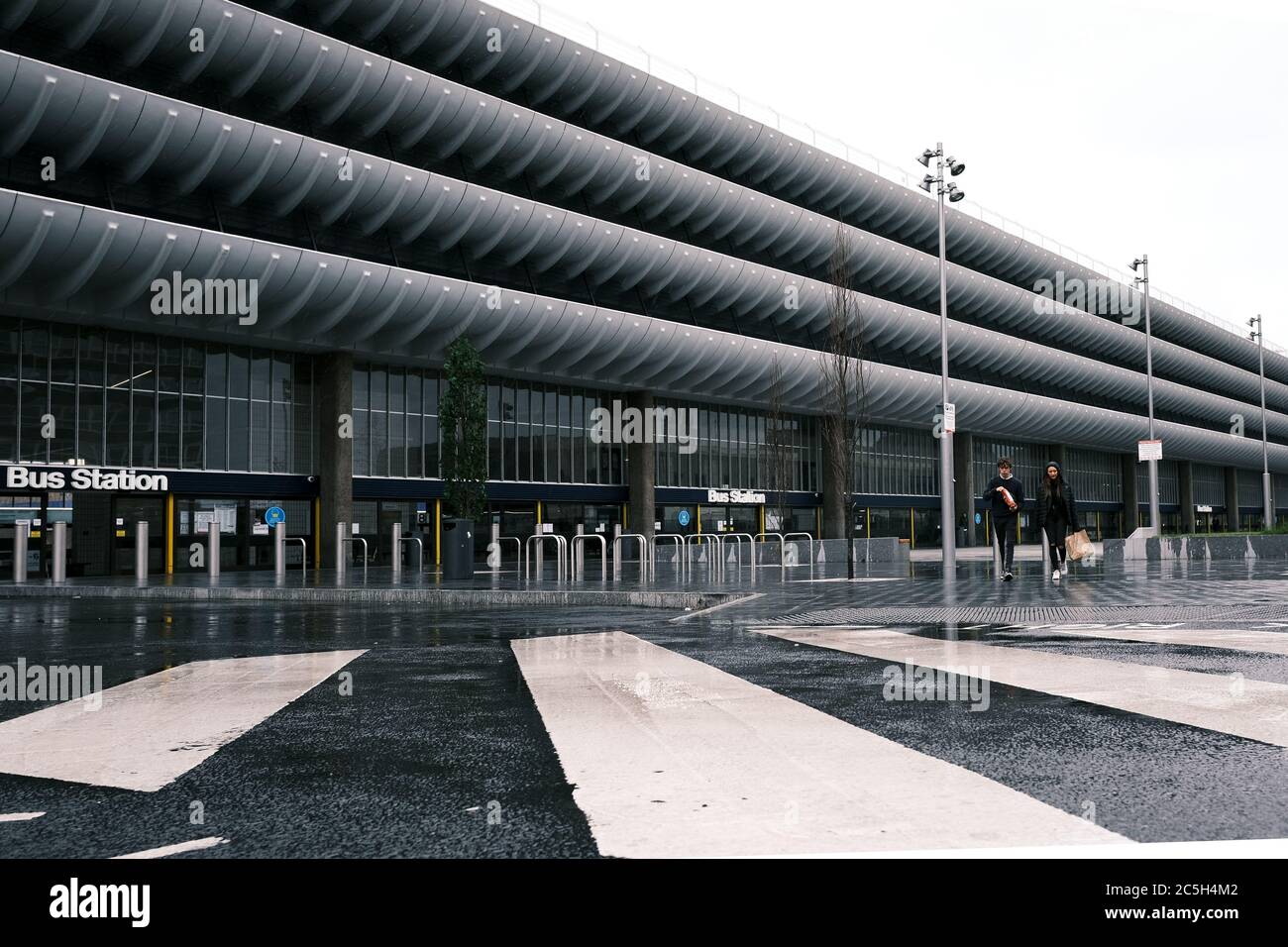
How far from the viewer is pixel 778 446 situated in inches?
1736

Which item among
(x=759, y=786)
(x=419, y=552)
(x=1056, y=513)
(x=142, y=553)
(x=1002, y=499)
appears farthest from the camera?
(x=419, y=552)

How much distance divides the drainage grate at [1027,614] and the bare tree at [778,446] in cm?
2559

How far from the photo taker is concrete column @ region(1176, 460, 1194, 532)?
77.4m

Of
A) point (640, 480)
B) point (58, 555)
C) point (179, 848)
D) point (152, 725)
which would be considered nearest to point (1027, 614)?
point (152, 725)

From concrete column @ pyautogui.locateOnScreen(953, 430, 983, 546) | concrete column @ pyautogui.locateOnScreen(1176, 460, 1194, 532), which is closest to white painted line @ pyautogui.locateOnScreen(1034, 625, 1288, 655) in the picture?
concrete column @ pyautogui.locateOnScreen(953, 430, 983, 546)

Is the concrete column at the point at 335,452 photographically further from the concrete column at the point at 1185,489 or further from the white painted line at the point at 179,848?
the concrete column at the point at 1185,489

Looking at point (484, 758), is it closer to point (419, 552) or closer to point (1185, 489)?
point (419, 552)

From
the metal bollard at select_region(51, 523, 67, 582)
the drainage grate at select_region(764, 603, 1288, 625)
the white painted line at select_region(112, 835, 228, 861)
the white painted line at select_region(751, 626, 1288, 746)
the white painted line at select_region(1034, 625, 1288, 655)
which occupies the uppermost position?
the metal bollard at select_region(51, 523, 67, 582)

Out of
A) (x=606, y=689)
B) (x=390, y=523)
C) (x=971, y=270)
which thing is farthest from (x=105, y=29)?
(x=971, y=270)

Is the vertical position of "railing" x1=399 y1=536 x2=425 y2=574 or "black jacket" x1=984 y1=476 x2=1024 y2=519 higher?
"black jacket" x1=984 y1=476 x2=1024 y2=519

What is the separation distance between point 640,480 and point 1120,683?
114 feet

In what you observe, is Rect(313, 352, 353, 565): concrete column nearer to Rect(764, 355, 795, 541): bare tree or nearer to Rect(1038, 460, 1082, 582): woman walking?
Rect(764, 355, 795, 541): bare tree

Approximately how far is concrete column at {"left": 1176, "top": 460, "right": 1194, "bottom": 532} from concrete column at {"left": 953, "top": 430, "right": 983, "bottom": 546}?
101ft

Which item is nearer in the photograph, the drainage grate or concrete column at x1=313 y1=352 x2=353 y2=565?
the drainage grate
